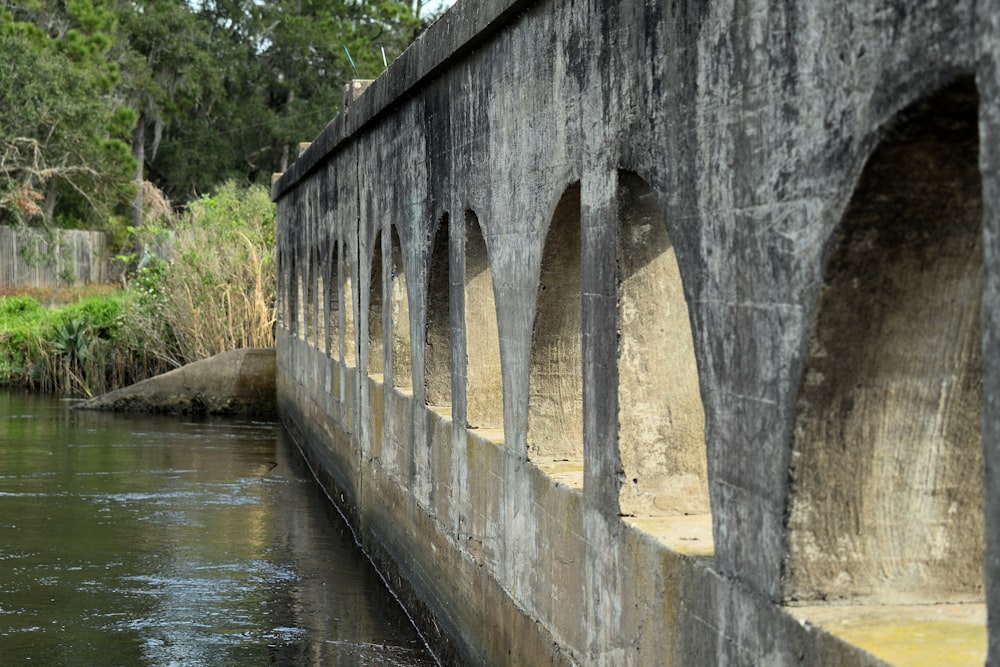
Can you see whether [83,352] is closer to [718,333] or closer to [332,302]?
[332,302]

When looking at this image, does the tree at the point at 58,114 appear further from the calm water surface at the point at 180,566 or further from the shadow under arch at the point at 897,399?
the shadow under arch at the point at 897,399

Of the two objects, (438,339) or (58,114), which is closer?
(438,339)

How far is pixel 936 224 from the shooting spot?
321 cm

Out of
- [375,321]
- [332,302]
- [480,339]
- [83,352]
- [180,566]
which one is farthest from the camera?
[83,352]

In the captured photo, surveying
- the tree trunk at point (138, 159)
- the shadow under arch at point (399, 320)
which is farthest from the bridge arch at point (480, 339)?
the tree trunk at point (138, 159)

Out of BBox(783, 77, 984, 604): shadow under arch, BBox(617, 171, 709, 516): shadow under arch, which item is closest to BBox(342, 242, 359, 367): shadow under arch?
BBox(617, 171, 709, 516): shadow under arch

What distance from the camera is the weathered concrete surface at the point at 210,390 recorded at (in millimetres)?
20656

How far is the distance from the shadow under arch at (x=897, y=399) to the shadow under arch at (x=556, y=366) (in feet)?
8.47

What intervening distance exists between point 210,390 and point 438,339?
12.6 metres

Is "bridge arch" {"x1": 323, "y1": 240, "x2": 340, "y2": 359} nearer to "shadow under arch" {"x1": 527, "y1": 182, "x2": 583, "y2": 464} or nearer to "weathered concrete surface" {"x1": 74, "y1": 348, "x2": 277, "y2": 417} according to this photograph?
"weathered concrete surface" {"x1": 74, "y1": 348, "x2": 277, "y2": 417}

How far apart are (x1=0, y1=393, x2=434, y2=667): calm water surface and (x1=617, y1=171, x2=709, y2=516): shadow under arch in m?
3.22

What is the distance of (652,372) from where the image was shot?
4887 mm

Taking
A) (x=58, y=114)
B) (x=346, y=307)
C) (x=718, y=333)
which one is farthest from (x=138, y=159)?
(x=718, y=333)

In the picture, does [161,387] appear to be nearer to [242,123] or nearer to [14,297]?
[14,297]
